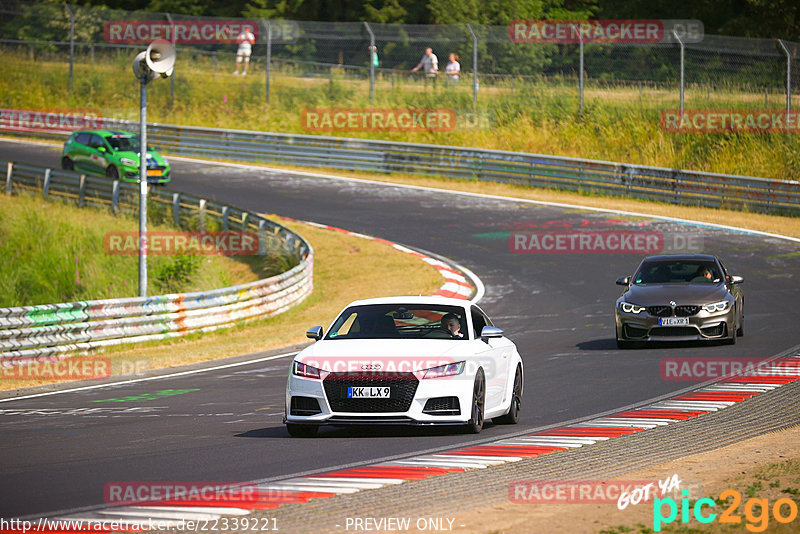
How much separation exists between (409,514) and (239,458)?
264cm

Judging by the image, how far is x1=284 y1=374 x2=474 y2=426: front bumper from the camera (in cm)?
1015

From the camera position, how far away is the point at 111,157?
37.4m

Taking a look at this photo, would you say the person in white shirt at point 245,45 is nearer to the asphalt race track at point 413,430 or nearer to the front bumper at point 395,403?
the asphalt race track at point 413,430

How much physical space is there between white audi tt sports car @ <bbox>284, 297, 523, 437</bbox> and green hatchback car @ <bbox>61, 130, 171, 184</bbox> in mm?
26885

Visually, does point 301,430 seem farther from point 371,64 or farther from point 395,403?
point 371,64

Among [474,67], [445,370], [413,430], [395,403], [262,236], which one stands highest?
[474,67]

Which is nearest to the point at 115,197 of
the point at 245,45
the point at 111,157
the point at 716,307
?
the point at 111,157

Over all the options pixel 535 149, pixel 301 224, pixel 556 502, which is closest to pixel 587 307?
pixel 301 224

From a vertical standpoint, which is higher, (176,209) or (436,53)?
(436,53)

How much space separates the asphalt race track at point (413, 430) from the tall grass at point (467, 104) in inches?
279

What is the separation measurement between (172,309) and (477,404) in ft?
35.5

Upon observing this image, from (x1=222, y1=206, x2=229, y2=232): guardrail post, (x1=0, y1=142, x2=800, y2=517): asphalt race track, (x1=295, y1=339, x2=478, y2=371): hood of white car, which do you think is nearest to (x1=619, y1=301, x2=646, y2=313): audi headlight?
(x1=0, y1=142, x2=800, y2=517): asphalt race track

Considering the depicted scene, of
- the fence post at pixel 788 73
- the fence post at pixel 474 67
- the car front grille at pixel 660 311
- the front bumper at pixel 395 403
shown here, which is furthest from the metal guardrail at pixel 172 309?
the fence post at pixel 788 73

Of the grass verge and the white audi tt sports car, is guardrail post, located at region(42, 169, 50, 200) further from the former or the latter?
the white audi tt sports car
